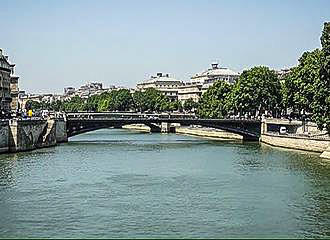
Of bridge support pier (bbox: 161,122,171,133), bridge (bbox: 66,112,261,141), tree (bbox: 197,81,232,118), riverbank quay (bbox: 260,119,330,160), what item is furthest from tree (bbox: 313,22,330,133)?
bridge support pier (bbox: 161,122,171,133)

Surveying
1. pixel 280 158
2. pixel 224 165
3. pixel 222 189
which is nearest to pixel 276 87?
pixel 280 158

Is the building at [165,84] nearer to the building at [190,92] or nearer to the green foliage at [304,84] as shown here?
the building at [190,92]

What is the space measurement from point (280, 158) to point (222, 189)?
16.6 meters

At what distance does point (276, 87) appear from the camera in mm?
77688

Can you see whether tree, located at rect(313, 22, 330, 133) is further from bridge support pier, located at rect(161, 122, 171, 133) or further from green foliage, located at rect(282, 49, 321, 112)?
bridge support pier, located at rect(161, 122, 171, 133)

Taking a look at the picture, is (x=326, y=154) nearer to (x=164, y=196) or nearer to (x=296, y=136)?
(x=296, y=136)

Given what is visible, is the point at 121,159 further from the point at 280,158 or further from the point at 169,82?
the point at 169,82

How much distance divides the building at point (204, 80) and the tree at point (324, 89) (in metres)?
95.7

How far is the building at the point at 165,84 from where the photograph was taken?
174m

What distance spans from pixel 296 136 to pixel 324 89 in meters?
10.6

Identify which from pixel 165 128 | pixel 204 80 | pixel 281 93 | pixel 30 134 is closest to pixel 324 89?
pixel 30 134

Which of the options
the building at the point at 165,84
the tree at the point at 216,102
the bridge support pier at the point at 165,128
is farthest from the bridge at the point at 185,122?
the building at the point at 165,84

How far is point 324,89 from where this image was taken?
4775 centimetres

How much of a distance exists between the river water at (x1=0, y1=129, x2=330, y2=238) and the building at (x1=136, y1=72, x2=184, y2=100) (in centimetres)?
12317
